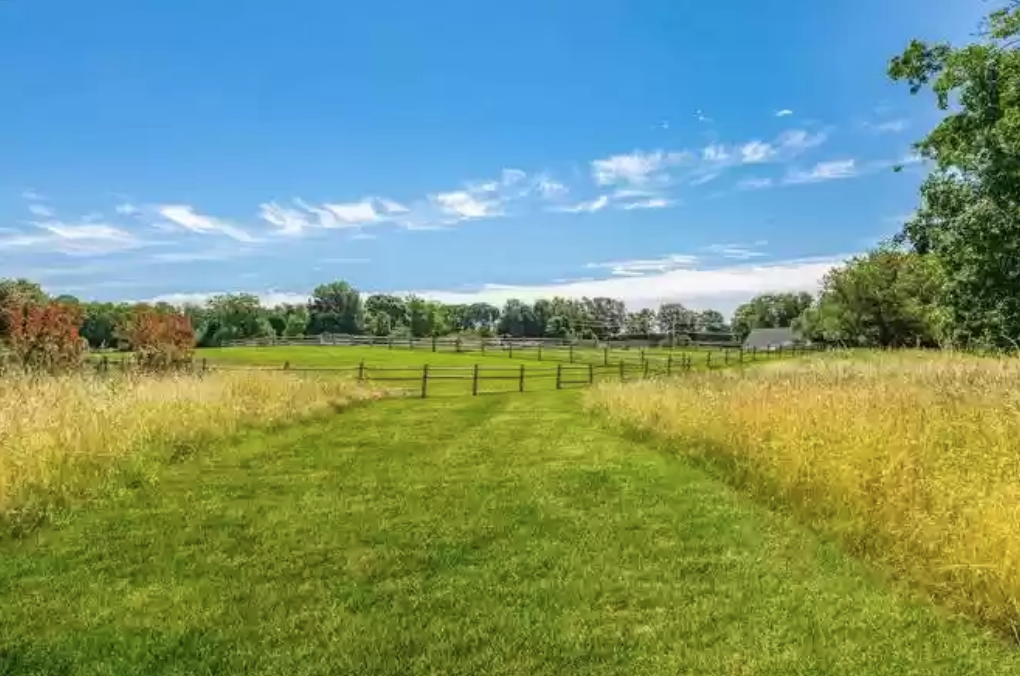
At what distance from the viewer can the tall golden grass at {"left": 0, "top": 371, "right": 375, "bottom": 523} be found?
9.01 m

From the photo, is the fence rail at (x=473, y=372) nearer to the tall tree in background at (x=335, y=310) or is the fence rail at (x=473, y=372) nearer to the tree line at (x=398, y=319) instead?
the tree line at (x=398, y=319)

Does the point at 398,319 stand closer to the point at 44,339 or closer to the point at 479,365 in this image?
the point at 479,365

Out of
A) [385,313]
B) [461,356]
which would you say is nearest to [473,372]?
[461,356]

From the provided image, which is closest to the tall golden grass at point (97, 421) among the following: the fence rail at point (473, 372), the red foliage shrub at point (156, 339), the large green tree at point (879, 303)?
the red foliage shrub at point (156, 339)

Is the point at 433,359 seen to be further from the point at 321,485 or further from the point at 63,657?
the point at 63,657

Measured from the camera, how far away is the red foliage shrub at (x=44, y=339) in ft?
69.2

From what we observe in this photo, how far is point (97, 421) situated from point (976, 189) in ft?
67.2

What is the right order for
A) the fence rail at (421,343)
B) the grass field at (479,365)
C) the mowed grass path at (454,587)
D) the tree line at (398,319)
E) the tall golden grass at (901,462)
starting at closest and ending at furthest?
1. the mowed grass path at (454,587)
2. the tall golden grass at (901,462)
3. the grass field at (479,365)
4. the fence rail at (421,343)
5. the tree line at (398,319)

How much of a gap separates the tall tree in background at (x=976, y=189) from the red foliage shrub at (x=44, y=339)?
2157 cm

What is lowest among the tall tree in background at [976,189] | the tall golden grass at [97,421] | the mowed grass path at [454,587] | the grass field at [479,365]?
the grass field at [479,365]

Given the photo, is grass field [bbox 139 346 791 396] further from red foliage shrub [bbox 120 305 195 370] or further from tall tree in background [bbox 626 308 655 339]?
tall tree in background [bbox 626 308 655 339]

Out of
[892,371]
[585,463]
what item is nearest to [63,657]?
[585,463]

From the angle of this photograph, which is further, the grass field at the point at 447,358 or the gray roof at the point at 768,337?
the gray roof at the point at 768,337

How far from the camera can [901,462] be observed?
311 inches
